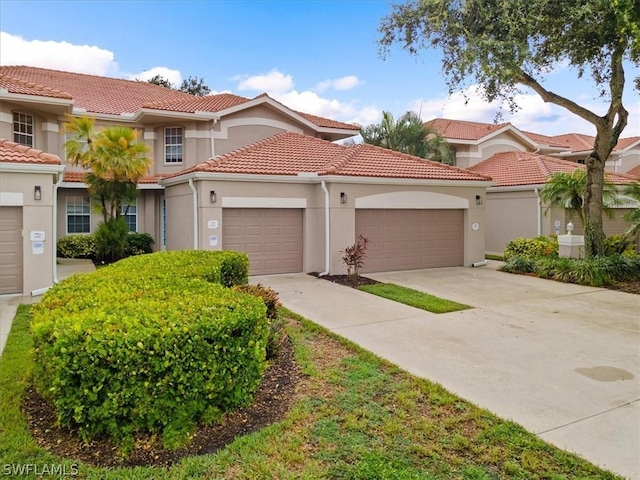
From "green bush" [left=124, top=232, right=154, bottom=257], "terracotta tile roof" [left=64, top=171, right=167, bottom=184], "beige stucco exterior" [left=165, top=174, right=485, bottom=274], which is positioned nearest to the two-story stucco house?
"beige stucco exterior" [left=165, top=174, right=485, bottom=274]

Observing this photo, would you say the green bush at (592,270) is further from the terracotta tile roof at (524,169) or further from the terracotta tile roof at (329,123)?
the terracotta tile roof at (329,123)

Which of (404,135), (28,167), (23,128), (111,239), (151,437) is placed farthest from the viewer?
(404,135)

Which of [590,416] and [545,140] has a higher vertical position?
[545,140]

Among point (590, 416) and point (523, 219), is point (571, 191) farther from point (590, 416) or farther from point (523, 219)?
point (590, 416)

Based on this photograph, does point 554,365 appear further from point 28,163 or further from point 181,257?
point 28,163

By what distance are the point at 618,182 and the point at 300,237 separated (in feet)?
50.5

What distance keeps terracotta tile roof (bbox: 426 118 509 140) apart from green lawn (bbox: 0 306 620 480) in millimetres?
23498

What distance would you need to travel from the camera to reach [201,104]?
19.6 meters

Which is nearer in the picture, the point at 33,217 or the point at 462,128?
the point at 33,217

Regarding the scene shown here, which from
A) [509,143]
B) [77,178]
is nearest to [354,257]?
[77,178]

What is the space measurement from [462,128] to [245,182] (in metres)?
19.7

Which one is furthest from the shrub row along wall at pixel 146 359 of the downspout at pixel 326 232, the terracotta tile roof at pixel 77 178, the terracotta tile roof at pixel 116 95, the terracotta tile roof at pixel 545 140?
the terracotta tile roof at pixel 545 140

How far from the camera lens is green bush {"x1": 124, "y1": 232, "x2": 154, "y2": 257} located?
Answer: 1784 centimetres

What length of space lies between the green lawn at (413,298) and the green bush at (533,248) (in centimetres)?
690
